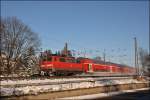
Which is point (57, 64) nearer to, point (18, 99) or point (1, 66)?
point (1, 66)

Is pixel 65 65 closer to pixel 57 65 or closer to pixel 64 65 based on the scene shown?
pixel 64 65

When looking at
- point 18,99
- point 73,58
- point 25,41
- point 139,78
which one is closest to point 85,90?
point 18,99

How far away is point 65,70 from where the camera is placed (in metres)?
39.4

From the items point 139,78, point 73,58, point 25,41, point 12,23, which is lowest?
point 139,78

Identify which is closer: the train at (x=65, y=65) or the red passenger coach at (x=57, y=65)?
the red passenger coach at (x=57, y=65)

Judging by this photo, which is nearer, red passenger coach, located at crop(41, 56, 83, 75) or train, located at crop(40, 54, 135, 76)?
red passenger coach, located at crop(41, 56, 83, 75)

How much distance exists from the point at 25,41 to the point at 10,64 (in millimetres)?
6845

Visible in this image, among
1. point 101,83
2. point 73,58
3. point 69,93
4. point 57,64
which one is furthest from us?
point 73,58

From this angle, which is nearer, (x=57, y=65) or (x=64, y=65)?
(x=57, y=65)

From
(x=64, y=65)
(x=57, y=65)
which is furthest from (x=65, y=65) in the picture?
(x=57, y=65)

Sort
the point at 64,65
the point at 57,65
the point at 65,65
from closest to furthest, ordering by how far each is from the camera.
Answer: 1. the point at 57,65
2. the point at 64,65
3. the point at 65,65

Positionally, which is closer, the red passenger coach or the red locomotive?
the red passenger coach

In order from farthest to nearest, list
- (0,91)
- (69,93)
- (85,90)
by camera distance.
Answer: (85,90), (69,93), (0,91)

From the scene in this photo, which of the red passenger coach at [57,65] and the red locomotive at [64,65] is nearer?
the red passenger coach at [57,65]
